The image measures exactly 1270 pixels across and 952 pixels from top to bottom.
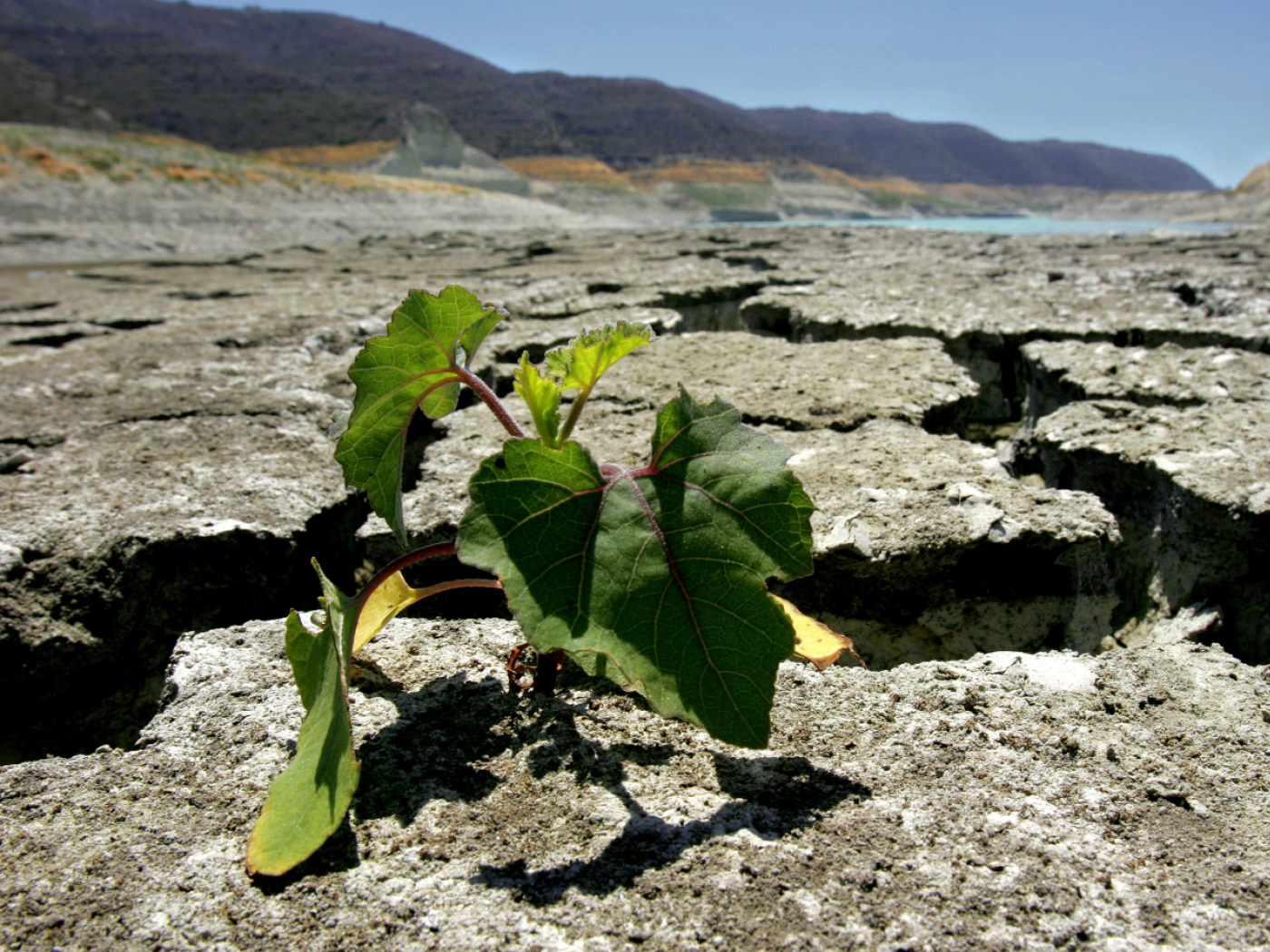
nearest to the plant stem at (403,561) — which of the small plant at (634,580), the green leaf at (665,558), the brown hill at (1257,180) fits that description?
the small plant at (634,580)

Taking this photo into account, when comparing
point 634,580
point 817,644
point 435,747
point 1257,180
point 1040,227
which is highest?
point 1257,180

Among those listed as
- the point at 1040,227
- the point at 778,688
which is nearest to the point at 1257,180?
the point at 1040,227

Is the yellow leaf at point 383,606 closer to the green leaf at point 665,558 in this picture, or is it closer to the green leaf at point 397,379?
the green leaf at point 397,379

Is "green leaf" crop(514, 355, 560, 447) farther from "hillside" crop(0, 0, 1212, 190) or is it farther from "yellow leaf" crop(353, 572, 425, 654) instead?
"hillside" crop(0, 0, 1212, 190)

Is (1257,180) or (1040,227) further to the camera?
(1257,180)

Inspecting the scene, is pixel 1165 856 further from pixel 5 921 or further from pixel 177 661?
pixel 177 661

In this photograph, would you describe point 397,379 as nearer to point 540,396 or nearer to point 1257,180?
point 540,396

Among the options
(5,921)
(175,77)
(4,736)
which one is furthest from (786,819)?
(175,77)
